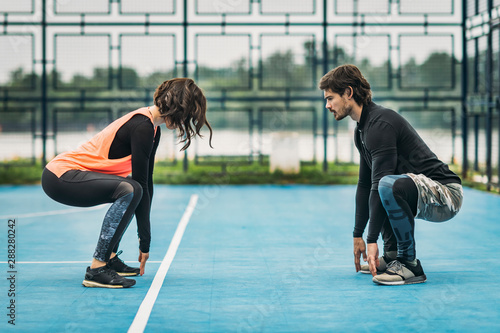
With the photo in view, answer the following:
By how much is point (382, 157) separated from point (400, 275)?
74 cm

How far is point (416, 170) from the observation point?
13.7 ft

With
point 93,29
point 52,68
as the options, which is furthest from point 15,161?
point 93,29

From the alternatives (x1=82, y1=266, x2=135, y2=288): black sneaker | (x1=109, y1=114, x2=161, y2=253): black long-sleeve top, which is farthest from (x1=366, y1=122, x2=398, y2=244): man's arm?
(x1=82, y1=266, x2=135, y2=288): black sneaker

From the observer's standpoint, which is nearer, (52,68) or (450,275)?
(450,275)

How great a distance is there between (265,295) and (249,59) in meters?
8.33

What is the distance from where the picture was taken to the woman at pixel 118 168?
156 inches

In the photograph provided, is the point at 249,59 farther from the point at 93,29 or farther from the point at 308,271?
the point at 308,271

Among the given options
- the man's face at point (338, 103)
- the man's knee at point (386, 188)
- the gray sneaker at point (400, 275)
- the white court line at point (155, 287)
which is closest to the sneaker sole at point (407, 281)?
the gray sneaker at point (400, 275)

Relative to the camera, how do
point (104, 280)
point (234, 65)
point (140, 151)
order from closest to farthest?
point (140, 151)
point (104, 280)
point (234, 65)

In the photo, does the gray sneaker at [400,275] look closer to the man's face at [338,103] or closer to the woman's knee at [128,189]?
the man's face at [338,103]

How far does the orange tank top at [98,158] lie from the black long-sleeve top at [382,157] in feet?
4.28

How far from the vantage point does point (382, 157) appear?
398 centimetres

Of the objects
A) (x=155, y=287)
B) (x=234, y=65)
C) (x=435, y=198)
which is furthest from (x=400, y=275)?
Answer: (x=234, y=65)

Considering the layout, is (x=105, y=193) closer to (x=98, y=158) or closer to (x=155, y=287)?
(x=98, y=158)
